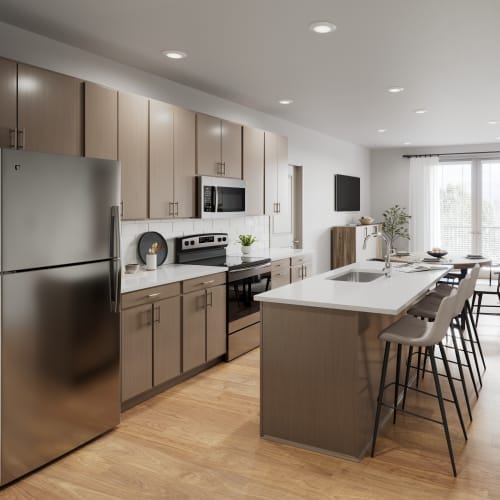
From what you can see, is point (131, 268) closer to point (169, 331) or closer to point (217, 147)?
point (169, 331)

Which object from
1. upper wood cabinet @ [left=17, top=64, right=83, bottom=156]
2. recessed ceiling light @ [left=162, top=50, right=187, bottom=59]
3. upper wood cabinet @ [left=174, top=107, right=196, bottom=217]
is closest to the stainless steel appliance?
upper wood cabinet @ [left=174, top=107, right=196, bottom=217]

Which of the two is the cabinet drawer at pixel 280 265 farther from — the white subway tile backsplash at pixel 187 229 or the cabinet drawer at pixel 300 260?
the white subway tile backsplash at pixel 187 229

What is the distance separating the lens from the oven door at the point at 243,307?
177 inches

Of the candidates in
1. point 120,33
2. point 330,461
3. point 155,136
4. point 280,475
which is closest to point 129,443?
point 280,475

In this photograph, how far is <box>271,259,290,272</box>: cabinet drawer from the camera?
17.0 ft

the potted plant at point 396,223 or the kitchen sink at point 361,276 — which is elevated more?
the potted plant at point 396,223

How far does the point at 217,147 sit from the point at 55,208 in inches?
88.7

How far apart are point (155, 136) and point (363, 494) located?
2821mm

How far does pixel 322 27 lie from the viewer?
3.24 meters

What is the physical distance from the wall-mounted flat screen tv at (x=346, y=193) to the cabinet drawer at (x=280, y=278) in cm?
328

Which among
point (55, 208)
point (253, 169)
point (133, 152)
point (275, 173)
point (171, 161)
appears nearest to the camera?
point (55, 208)

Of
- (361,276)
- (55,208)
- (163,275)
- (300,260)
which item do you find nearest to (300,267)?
(300,260)

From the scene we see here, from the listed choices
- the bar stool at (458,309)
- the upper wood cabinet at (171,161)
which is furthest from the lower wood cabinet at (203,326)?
the bar stool at (458,309)

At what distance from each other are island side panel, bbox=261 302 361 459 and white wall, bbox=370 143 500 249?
7505mm
